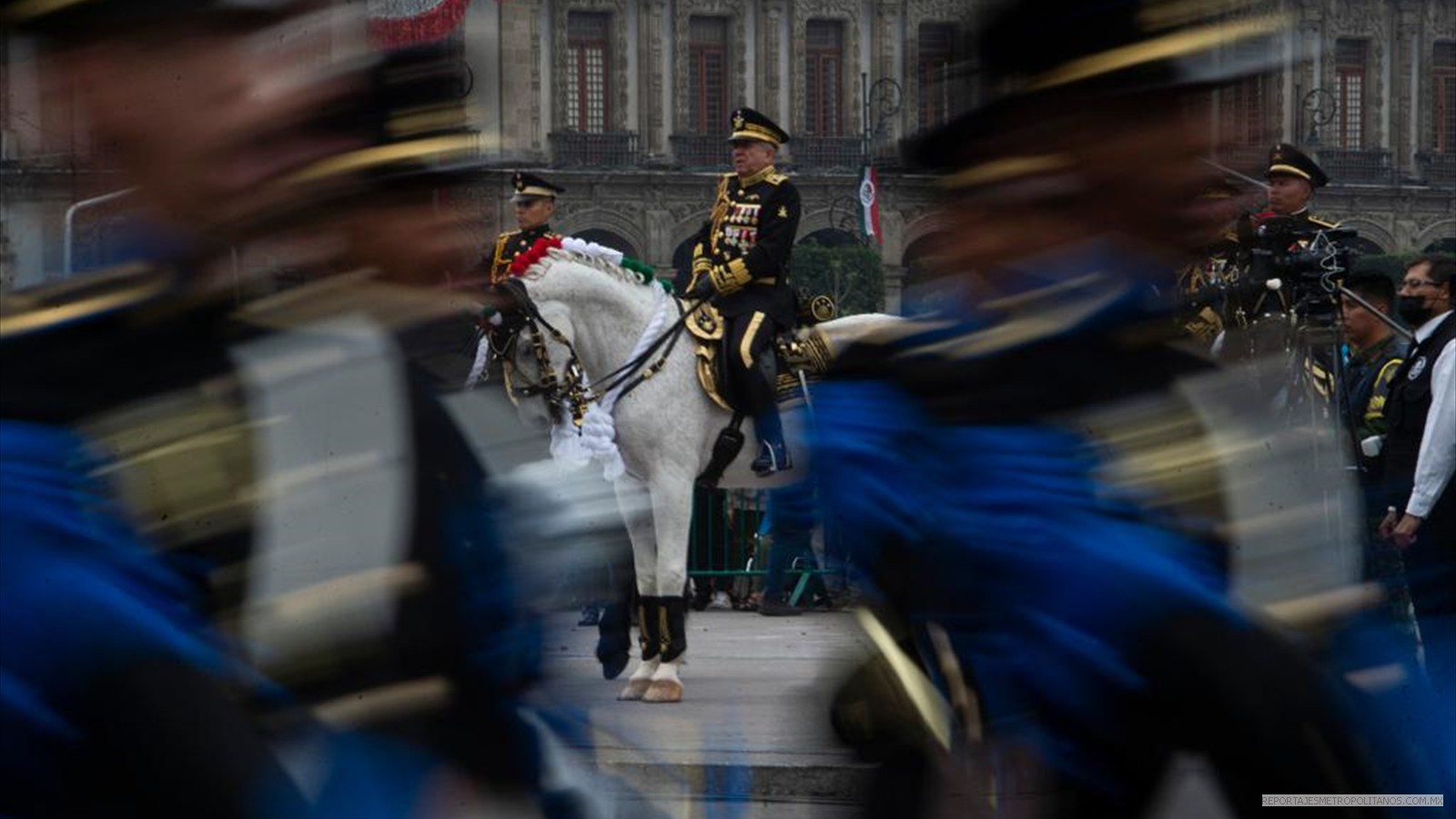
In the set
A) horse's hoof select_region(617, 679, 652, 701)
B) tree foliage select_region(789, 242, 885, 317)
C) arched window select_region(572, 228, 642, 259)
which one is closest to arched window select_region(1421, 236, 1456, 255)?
tree foliage select_region(789, 242, 885, 317)

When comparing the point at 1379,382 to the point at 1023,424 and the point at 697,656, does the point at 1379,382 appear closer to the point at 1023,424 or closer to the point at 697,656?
the point at 697,656

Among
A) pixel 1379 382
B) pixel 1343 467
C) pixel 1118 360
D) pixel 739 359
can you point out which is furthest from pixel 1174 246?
pixel 739 359

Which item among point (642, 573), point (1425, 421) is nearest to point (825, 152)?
point (642, 573)

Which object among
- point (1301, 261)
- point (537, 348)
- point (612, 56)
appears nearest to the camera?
point (1301, 261)

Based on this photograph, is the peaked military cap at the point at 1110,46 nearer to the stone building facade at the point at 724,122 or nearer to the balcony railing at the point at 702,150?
the stone building facade at the point at 724,122

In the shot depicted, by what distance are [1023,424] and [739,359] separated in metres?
7.88

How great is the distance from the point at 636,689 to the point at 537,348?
1626 mm

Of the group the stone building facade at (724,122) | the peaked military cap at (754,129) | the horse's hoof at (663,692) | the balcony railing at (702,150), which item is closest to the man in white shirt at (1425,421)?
the horse's hoof at (663,692)

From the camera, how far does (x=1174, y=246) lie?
3.23 metres

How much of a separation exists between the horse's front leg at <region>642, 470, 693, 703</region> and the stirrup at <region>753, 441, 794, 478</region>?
0.29m

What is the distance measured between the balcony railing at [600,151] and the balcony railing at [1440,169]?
50.9ft

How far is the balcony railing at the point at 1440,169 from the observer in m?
50.9

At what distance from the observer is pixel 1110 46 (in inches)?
124

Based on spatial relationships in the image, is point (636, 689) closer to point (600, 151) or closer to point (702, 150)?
point (600, 151)
